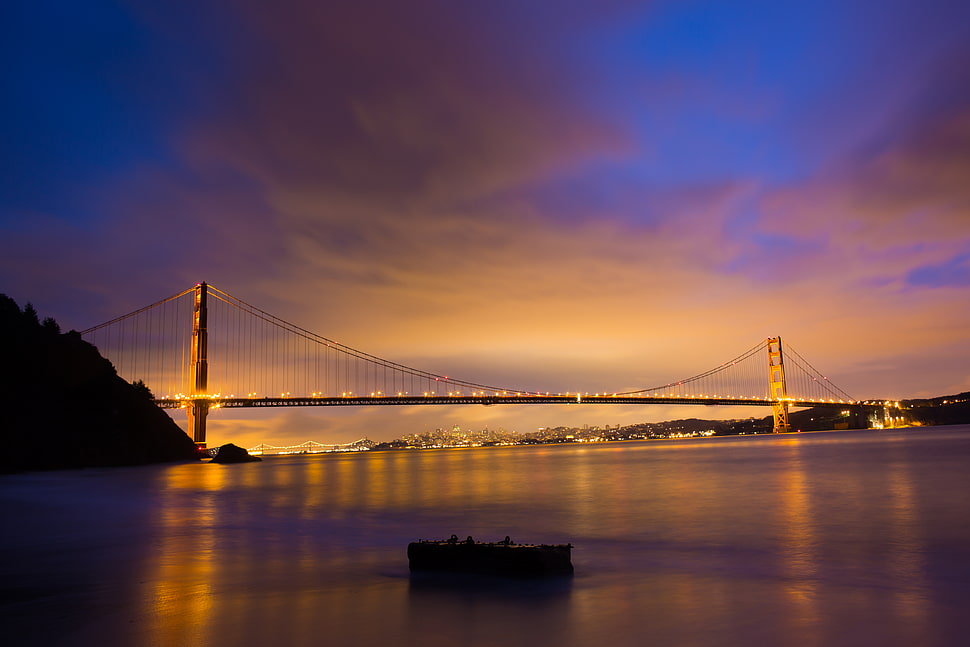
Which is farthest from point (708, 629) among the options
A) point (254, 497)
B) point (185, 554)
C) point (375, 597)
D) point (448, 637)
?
point (254, 497)

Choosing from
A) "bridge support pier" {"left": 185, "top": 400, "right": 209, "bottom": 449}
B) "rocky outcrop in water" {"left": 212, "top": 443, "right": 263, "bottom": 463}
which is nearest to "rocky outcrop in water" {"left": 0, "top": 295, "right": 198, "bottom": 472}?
"bridge support pier" {"left": 185, "top": 400, "right": 209, "bottom": 449}

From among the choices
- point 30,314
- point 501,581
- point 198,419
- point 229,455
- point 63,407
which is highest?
point 30,314

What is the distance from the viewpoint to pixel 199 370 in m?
79.7

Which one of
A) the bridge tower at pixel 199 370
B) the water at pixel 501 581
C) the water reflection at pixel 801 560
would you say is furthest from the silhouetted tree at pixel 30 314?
the water reflection at pixel 801 560

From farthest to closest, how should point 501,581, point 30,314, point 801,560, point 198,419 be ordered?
point 198,419 < point 30,314 < point 801,560 < point 501,581

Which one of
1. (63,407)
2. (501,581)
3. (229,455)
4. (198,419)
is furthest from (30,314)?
(501,581)

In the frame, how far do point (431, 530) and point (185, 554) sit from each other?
617 cm

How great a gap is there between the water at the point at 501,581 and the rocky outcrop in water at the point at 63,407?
31490 mm

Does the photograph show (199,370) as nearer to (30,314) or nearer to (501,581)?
(30,314)

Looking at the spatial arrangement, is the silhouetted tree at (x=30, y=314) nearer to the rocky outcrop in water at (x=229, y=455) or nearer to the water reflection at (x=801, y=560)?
the rocky outcrop in water at (x=229, y=455)

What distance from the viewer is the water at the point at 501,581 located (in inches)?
272

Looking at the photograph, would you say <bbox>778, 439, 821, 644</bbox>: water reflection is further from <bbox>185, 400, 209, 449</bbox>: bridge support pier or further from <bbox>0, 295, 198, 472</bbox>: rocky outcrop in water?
<bbox>185, 400, 209, 449</bbox>: bridge support pier

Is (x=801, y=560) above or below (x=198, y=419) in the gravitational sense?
below

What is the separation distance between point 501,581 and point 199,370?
7875cm
